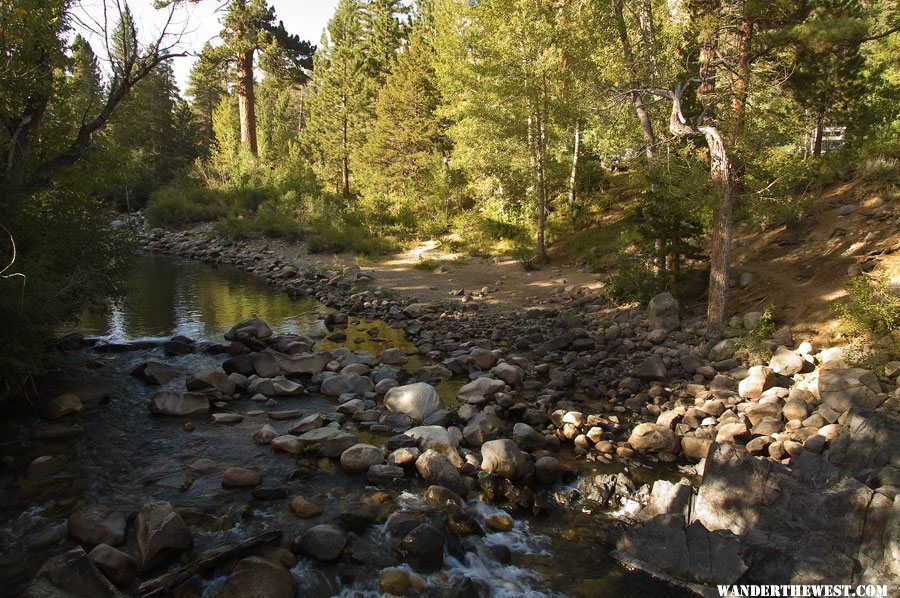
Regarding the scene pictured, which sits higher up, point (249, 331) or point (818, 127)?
point (818, 127)

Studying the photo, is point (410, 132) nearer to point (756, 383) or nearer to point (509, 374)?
point (509, 374)

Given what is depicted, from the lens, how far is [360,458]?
7.64 metres

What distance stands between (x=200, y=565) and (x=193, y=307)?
43.4 feet

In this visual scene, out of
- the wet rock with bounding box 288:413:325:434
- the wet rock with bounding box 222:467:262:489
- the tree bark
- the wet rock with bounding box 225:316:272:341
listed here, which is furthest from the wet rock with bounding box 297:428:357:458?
the tree bark

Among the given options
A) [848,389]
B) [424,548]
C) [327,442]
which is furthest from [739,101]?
[424,548]

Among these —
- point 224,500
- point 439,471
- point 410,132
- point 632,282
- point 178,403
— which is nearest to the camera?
point 224,500

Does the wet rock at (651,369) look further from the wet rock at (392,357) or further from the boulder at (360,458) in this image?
the boulder at (360,458)

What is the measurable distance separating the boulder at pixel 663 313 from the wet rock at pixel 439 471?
7480mm

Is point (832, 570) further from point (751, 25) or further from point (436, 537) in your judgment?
point (751, 25)

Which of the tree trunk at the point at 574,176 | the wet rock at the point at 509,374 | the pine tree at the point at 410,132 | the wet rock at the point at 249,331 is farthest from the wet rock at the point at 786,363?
the pine tree at the point at 410,132

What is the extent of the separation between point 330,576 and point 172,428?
4.59 meters

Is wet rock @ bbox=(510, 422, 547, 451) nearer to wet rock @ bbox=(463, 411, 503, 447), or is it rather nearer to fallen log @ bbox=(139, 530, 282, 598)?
wet rock @ bbox=(463, 411, 503, 447)

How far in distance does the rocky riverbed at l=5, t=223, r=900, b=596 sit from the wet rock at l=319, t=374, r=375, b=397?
0.12ft

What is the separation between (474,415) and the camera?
9.27m
